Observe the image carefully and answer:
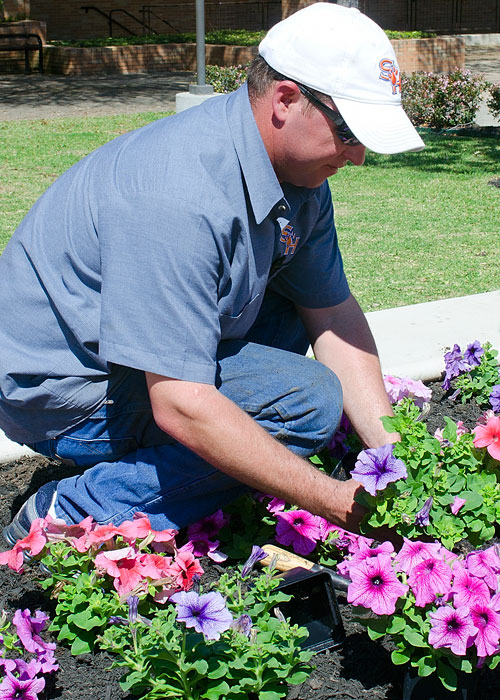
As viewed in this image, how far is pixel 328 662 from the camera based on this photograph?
2084mm

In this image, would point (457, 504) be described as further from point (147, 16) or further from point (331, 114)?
point (147, 16)

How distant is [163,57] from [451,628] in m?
19.6

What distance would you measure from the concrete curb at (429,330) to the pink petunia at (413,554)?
5.70 ft

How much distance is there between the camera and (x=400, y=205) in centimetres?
742

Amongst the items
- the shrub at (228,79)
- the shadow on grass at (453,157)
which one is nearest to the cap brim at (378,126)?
the shadow on grass at (453,157)

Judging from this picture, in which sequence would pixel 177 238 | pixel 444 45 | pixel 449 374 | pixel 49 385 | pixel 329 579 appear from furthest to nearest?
pixel 444 45
pixel 449 374
pixel 49 385
pixel 329 579
pixel 177 238

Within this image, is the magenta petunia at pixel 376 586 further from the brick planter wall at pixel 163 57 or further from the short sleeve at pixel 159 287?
the brick planter wall at pixel 163 57

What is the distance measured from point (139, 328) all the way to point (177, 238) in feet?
0.73

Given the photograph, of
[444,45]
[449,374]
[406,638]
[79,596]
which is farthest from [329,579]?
[444,45]

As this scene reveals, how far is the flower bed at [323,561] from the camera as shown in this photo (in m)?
1.75

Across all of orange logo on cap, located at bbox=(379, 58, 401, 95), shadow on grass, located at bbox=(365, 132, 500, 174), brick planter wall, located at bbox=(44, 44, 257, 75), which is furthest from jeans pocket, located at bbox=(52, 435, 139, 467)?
→ brick planter wall, located at bbox=(44, 44, 257, 75)

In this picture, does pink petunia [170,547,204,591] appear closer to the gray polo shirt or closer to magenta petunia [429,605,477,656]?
the gray polo shirt

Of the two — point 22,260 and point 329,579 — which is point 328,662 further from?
point 22,260

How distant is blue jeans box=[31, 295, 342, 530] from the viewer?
2369mm
